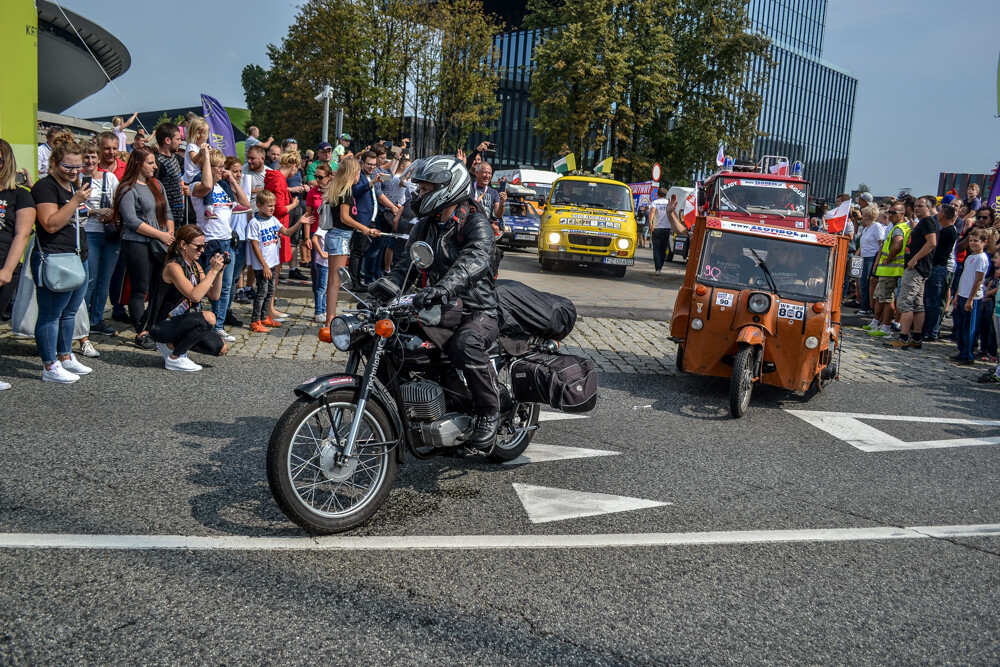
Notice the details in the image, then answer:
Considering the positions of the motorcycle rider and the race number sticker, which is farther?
the race number sticker

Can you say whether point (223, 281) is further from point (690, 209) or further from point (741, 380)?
point (690, 209)

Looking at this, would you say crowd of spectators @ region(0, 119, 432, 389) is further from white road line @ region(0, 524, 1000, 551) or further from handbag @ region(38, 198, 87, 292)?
white road line @ region(0, 524, 1000, 551)

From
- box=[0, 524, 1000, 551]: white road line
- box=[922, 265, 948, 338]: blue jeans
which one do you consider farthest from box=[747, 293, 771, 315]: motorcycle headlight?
box=[922, 265, 948, 338]: blue jeans

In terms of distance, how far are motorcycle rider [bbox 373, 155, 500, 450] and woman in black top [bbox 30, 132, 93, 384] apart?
331 cm

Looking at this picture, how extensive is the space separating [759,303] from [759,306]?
29 mm

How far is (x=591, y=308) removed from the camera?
1358cm

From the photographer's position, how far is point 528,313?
526cm

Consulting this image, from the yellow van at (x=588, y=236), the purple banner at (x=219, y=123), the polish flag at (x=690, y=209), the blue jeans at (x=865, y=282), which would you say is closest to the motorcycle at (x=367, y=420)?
the polish flag at (x=690, y=209)

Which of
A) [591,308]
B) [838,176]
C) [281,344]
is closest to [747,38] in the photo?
[591,308]

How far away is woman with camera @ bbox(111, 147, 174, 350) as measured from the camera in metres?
8.19

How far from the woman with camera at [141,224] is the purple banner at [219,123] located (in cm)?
455

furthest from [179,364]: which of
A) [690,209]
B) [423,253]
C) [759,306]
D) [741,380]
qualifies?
[690,209]

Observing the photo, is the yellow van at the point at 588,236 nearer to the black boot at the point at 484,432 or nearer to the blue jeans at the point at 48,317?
the blue jeans at the point at 48,317

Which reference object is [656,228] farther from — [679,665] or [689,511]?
[679,665]
